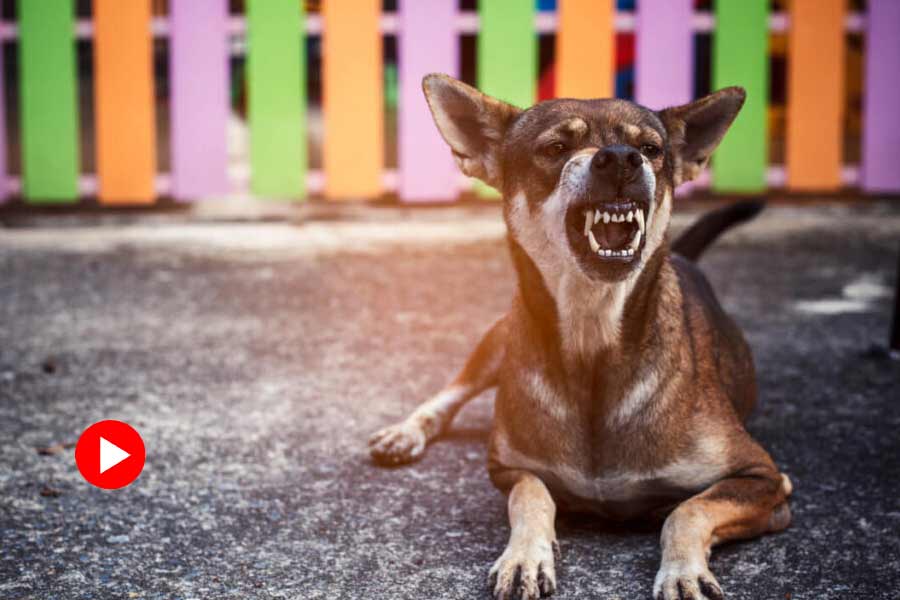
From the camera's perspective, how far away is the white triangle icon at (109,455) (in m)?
3.64

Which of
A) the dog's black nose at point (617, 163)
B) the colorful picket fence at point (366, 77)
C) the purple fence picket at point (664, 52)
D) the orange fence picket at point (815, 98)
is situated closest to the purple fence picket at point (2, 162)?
the colorful picket fence at point (366, 77)

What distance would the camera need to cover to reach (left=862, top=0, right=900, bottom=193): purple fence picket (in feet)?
27.7

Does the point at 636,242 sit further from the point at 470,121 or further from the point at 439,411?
the point at 439,411

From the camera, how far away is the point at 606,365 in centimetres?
306

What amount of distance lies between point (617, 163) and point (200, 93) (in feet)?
20.3

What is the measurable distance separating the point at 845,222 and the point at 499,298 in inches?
137

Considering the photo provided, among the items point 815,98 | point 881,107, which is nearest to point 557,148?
point 815,98

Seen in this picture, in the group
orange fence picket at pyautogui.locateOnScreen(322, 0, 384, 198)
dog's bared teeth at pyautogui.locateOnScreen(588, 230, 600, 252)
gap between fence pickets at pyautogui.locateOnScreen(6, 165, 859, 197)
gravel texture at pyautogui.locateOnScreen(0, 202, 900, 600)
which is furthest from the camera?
gap between fence pickets at pyautogui.locateOnScreen(6, 165, 859, 197)

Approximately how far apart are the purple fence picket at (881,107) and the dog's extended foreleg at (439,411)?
5.44m

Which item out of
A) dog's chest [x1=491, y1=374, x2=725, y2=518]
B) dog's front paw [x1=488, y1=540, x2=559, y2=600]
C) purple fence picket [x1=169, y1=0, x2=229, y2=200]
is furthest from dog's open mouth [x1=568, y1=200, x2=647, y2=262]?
purple fence picket [x1=169, y1=0, x2=229, y2=200]

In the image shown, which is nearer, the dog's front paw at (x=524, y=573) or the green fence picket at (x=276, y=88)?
the dog's front paw at (x=524, y=573)

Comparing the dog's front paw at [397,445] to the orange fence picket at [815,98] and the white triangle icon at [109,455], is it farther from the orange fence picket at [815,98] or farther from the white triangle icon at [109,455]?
the orange fence picket at [815,98]

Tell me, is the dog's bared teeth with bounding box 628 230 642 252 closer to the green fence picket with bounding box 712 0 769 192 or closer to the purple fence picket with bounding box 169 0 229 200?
the green fence picket with bounding box 712 0 769 192

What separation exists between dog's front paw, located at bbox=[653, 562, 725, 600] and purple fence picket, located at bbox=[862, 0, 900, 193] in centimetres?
659
